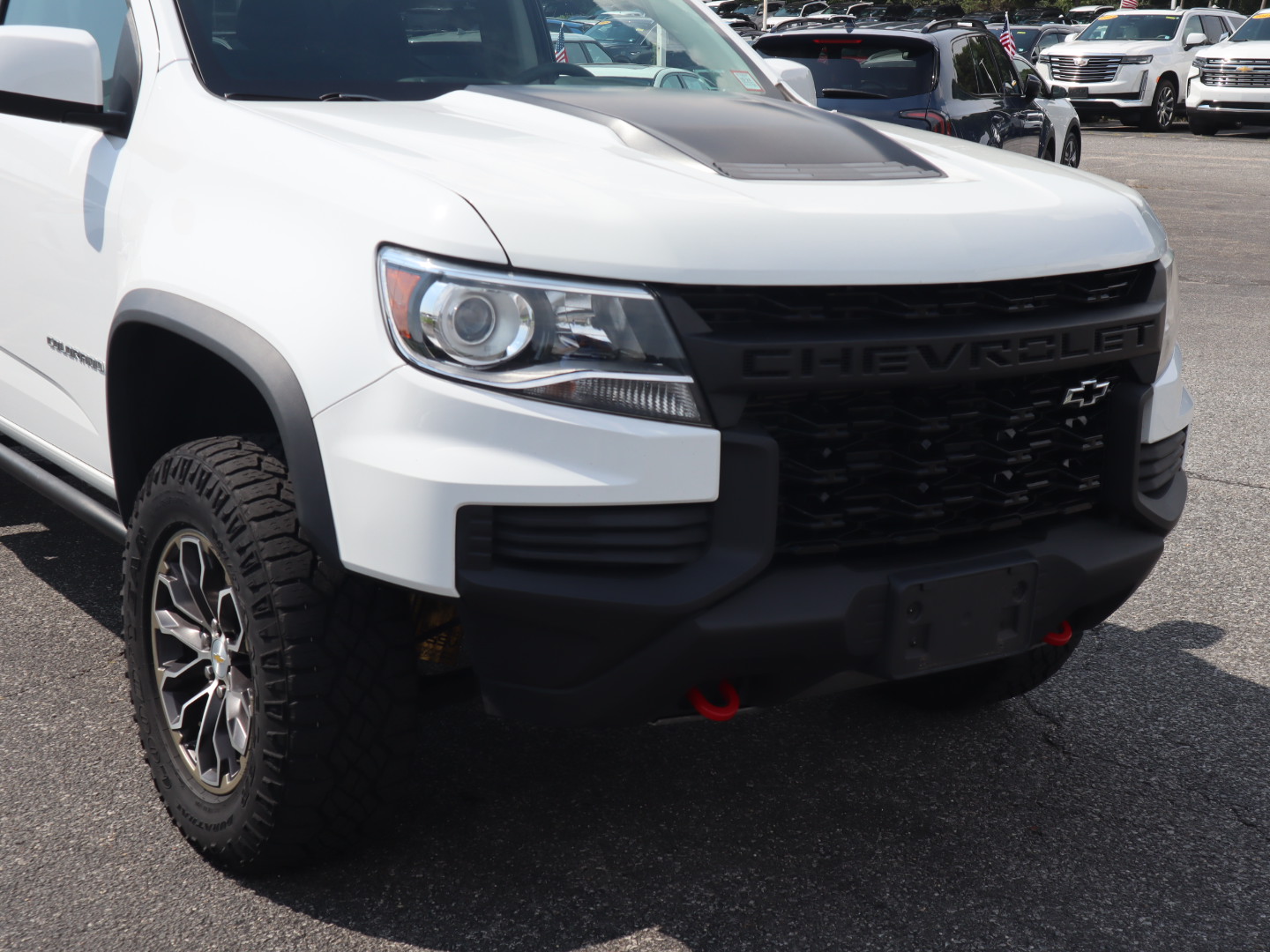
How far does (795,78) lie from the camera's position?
397cm

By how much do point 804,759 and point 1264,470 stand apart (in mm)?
3258

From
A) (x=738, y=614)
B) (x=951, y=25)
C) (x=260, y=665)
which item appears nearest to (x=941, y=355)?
(x=738, y=614)

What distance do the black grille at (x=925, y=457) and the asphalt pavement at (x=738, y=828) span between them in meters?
0.33

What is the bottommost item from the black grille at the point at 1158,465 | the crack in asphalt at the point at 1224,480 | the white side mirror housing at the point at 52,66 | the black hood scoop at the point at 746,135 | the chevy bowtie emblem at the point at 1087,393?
the crack in asphalt at the point at 1224,480

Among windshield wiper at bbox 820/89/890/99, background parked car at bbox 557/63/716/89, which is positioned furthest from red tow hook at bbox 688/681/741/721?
windshield wiper at bbox 820/89/890/99

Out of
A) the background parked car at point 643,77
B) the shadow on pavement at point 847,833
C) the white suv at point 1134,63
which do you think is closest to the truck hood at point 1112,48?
the white suv at point 1134,63

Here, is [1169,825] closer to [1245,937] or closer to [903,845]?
[1245,937]

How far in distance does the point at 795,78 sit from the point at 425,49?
1217 millimetres

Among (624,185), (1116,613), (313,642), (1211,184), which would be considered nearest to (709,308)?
(624,185)

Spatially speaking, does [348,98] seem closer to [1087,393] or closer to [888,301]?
[888,301]

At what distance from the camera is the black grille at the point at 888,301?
2.15 meters

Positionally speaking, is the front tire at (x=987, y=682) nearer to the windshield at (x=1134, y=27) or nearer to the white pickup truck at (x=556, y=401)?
the white pickup truck at (x=556, y=401)

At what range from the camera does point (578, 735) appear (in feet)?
10.7

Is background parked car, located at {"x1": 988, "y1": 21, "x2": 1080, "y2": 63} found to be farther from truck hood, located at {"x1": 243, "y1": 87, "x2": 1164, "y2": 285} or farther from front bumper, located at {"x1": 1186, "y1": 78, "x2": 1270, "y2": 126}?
truck hood, located at {"x1": 243, "y1": 87, "x2": 1164, "y2": 285}
